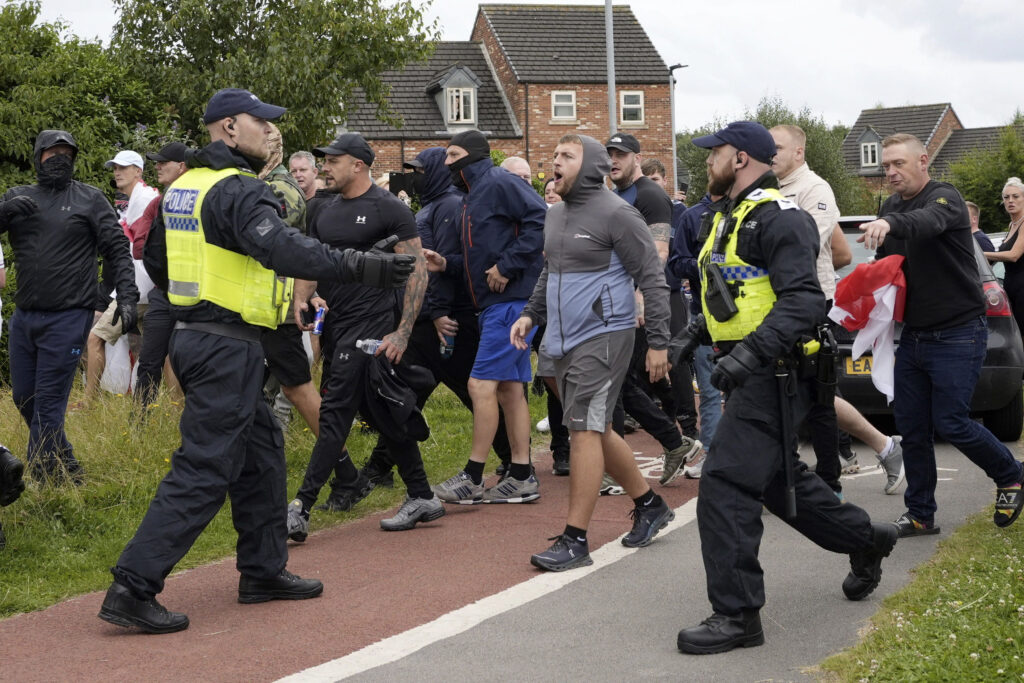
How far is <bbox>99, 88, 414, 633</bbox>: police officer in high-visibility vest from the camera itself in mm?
5320

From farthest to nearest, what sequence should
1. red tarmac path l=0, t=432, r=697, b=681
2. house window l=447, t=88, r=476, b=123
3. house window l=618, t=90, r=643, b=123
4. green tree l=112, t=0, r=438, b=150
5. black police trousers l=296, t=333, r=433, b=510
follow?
house window l=618, t=90, r=643, b=123, house window l=447, t=88, r=476, b=123, green tree l=112, t=0, r=438, b=150, black police trousers l=296, t=333, r=433, b=510, red tarmac path l=0, t=432, r=697, b=681

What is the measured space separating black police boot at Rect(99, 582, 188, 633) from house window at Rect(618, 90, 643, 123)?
47253 mm

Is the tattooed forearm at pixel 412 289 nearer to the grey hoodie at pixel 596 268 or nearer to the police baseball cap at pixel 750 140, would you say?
the grey hoodie at pixel 596 268

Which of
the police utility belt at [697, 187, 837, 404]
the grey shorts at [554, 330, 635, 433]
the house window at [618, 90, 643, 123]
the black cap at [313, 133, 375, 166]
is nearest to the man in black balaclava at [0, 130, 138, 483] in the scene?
the black cap at [313, 133, 375, 166]

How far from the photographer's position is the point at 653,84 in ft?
169

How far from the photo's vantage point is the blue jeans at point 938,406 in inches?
265

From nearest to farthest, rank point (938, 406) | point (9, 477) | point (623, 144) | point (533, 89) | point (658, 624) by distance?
point (658, 624) < point (9, 477) < point (938, 406) < point (623, 144) < point (533, 89)

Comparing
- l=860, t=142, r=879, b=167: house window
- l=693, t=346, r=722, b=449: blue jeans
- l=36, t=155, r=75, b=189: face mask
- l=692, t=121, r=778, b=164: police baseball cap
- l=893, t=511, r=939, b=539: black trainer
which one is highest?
l=860, t=142, r=879, b=167: house window

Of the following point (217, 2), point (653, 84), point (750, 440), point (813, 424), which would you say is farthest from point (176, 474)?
point (653, 84)

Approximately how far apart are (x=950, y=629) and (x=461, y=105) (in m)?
46.3

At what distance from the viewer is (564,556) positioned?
248 inches

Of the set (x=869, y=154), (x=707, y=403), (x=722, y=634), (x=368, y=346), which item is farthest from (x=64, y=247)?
(x=869, y=154)

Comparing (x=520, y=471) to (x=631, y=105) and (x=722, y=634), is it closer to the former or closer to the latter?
(x=722, y=634)

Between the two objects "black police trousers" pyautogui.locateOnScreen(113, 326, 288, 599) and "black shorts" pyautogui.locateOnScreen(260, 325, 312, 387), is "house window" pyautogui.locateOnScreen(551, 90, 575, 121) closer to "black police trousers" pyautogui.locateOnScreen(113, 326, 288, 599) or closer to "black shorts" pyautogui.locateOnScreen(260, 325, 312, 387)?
"black shorts" pyautogui.locateOnScreen(260, 325, 312, 387)
